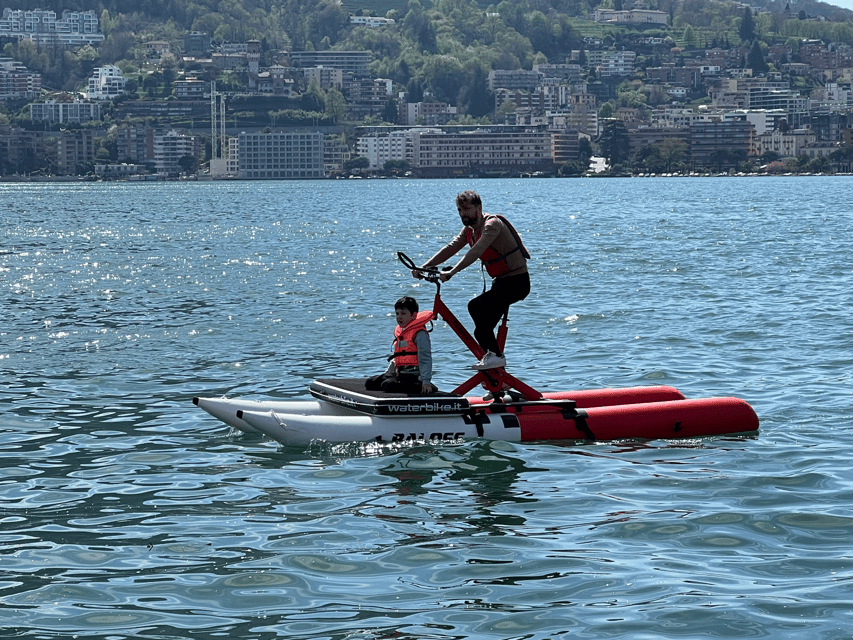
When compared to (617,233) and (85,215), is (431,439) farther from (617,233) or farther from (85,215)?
(85,215)

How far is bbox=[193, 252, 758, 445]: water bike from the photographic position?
45.2 feet

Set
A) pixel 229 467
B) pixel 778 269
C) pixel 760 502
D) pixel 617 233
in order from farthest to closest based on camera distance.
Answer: pixel 617 233 → pixel 778 269 → pixel 229 467 → pixel 760 502

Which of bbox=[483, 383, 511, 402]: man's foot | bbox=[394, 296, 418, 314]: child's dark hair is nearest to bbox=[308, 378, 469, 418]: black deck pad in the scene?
bbox=[483, 383, 511, 402]: man's foot

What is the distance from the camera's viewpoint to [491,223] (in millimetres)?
13477

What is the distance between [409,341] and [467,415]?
39.7 inches

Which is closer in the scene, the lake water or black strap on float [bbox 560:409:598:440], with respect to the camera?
the lake water

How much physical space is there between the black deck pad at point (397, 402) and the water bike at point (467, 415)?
0.01m

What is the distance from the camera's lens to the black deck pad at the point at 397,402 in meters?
13.7

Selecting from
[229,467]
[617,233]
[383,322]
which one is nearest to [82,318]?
[383,322]

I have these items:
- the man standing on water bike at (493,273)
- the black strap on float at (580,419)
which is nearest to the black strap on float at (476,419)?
the man standing on water bike at (493,273)

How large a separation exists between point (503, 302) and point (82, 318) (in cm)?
1592

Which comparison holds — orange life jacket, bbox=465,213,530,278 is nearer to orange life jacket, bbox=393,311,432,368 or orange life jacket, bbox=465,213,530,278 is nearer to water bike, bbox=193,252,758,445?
water bike, bbox=193,252,758,445

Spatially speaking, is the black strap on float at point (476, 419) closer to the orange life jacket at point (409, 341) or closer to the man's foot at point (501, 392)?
the man's foot at point (501, 392)

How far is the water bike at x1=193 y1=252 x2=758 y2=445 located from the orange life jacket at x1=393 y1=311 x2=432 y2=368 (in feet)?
0.55
